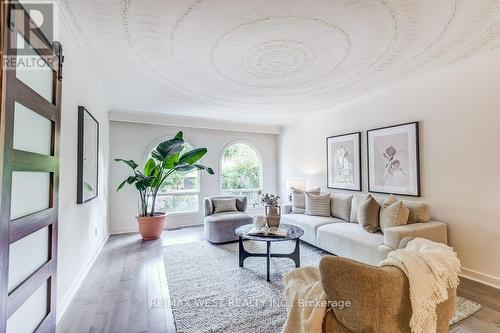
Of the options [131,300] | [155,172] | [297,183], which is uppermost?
[155,172]

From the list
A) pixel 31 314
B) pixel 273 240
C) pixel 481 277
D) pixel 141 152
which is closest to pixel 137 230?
pixel 141 152

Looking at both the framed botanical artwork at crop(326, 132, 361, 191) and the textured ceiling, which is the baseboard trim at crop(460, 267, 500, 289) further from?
the textured ceiling

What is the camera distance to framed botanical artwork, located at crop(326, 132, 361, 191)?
13.6ft

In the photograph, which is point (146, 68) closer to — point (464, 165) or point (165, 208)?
point (165, 208)

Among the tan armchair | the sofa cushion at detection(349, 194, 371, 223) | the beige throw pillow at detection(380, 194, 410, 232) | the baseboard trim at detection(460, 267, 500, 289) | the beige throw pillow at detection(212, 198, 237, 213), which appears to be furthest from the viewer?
the beige throw pillow at detection(212, 198, 237, 213)

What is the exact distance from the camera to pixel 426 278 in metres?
1.15

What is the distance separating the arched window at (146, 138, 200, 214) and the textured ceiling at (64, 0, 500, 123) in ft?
7.44

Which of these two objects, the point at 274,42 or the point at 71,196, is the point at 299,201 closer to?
the point at 274,42

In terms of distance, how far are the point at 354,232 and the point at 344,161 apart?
1.59 m

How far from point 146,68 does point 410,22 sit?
276 centimetres

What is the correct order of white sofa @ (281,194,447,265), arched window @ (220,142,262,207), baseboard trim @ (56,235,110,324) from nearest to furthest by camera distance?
1. baseboard trim @ (56,235,110,324)
2. white sofa @ (281,194,447,265)
3. arched window @ (220,142,262,207)

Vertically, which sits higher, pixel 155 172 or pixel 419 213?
pixel 155 172

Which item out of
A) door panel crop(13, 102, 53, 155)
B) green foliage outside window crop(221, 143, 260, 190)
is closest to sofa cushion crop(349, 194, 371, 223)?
green foliage outside window crop(221, 143, 260, 190)

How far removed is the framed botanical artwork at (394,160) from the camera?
10.8 feet
